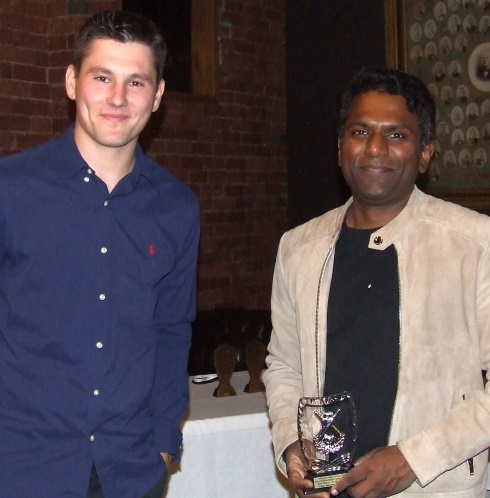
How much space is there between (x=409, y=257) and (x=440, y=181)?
132 inches

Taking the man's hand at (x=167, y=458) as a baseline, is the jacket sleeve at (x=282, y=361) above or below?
above

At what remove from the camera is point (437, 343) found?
1877 millimetres

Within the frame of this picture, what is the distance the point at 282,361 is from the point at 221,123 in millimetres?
3887

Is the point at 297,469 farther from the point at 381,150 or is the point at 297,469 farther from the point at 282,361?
the point at 381,150

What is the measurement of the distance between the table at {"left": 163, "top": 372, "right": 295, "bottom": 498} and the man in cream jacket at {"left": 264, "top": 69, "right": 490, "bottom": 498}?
0.66 m

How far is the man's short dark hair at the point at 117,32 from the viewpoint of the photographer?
186 cm

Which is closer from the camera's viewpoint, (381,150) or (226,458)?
(381,150)

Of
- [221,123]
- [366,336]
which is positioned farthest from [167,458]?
[221,123]

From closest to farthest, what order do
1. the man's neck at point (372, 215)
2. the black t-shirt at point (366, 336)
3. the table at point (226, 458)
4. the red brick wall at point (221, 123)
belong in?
the black t-shirt at point (366, 336) → the man's neck at point (372, 215) → the table at point (226, 458) → the red brick wall at point (221, 123)

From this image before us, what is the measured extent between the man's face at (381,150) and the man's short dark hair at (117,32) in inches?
18.7

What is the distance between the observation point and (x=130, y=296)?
74.9 inches

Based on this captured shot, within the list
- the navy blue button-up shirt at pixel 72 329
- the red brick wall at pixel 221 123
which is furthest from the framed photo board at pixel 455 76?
the navy blue button-up shirt at pixel 72 329

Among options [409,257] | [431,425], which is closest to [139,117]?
[409,257]

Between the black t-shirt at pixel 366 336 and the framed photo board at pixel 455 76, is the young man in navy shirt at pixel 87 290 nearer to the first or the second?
the black t-shirt at pixel 366 336
